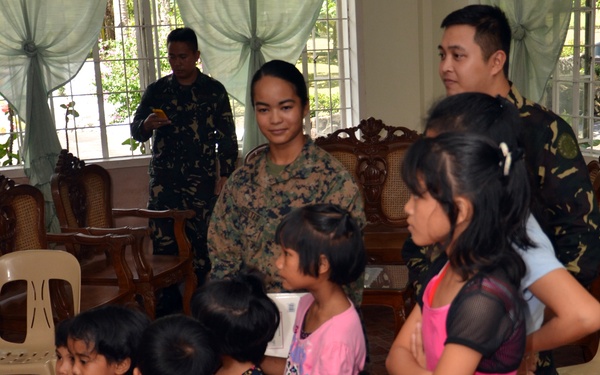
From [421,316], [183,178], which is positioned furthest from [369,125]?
[421,316]

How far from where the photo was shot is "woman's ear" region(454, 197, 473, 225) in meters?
1.52

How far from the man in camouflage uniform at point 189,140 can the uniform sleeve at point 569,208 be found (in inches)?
138

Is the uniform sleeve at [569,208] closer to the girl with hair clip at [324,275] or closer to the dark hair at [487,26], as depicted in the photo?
the dark hair at [487,26]

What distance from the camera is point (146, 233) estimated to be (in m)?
4.60

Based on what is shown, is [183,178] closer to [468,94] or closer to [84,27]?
[84,27]

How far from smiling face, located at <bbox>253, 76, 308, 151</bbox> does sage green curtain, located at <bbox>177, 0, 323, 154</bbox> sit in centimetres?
392

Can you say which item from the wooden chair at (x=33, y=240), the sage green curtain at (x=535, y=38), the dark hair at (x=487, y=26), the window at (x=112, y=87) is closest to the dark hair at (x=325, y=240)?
the dark hair at (x=487, y=26)

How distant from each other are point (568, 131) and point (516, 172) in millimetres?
558

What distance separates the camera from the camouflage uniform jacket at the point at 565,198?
1.95 metres

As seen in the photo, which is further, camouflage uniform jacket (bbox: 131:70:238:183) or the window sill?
the window sill

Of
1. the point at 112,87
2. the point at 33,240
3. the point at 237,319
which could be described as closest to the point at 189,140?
the point at 33,240

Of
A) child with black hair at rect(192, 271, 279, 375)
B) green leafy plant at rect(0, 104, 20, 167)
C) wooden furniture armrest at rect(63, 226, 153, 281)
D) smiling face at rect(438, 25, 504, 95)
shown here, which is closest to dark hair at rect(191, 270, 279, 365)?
child with black hair at rect(192, 271, 279, 375)

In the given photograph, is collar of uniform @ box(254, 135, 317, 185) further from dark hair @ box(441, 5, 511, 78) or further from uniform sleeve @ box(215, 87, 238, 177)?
uniform sleeve @ box(215, 87, 238, 177)

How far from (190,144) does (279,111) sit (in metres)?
2.99
